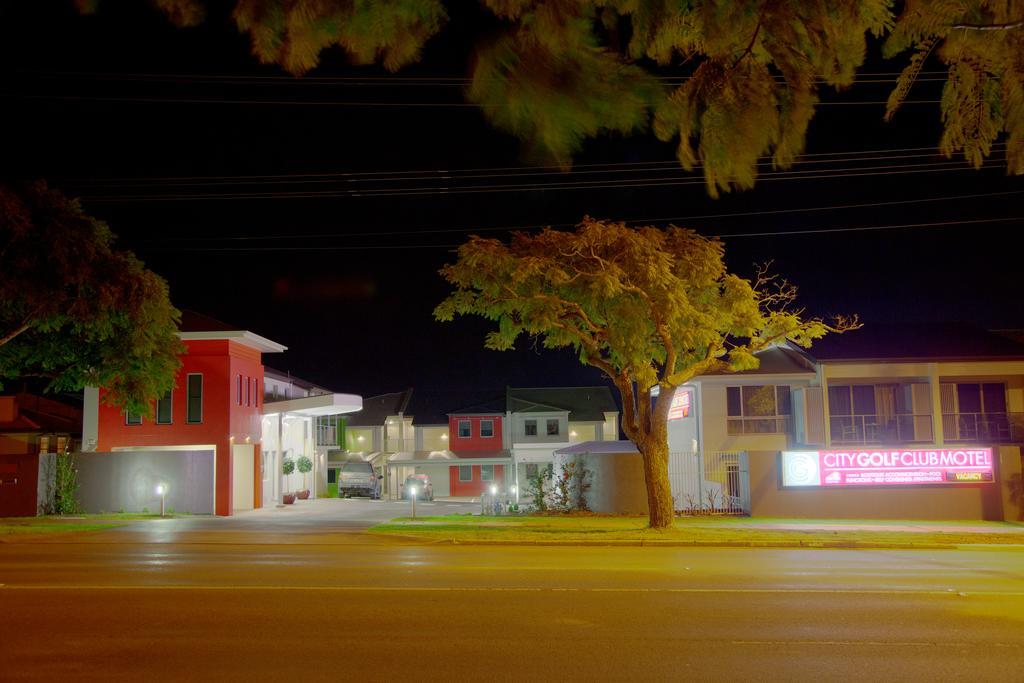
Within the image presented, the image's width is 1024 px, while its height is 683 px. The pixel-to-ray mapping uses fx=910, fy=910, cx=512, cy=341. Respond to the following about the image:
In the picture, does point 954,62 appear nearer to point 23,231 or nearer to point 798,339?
point 798,339

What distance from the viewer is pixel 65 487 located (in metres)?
30.1

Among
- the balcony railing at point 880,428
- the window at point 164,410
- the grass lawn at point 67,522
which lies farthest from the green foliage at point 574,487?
the window at point 164,410

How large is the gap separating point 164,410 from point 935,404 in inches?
1054

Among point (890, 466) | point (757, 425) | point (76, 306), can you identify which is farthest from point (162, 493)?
point (890, 466)

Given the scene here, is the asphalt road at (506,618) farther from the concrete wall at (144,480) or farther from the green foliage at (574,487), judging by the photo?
the concrete wall at (144,480)

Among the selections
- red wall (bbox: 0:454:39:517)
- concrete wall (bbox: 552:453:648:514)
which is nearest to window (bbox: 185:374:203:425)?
red wall (bbox: 0:454:39:517)

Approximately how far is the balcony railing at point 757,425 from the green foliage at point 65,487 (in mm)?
23010

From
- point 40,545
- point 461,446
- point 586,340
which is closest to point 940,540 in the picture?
point 586,340

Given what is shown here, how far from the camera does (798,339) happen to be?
22.3 m

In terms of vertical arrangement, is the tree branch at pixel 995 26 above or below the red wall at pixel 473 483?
above

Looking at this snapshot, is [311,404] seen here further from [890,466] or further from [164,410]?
[890,466]

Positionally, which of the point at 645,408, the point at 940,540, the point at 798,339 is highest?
the point at 798,339

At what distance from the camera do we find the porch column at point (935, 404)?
30.5 m

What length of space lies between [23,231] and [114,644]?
54.3 feet
